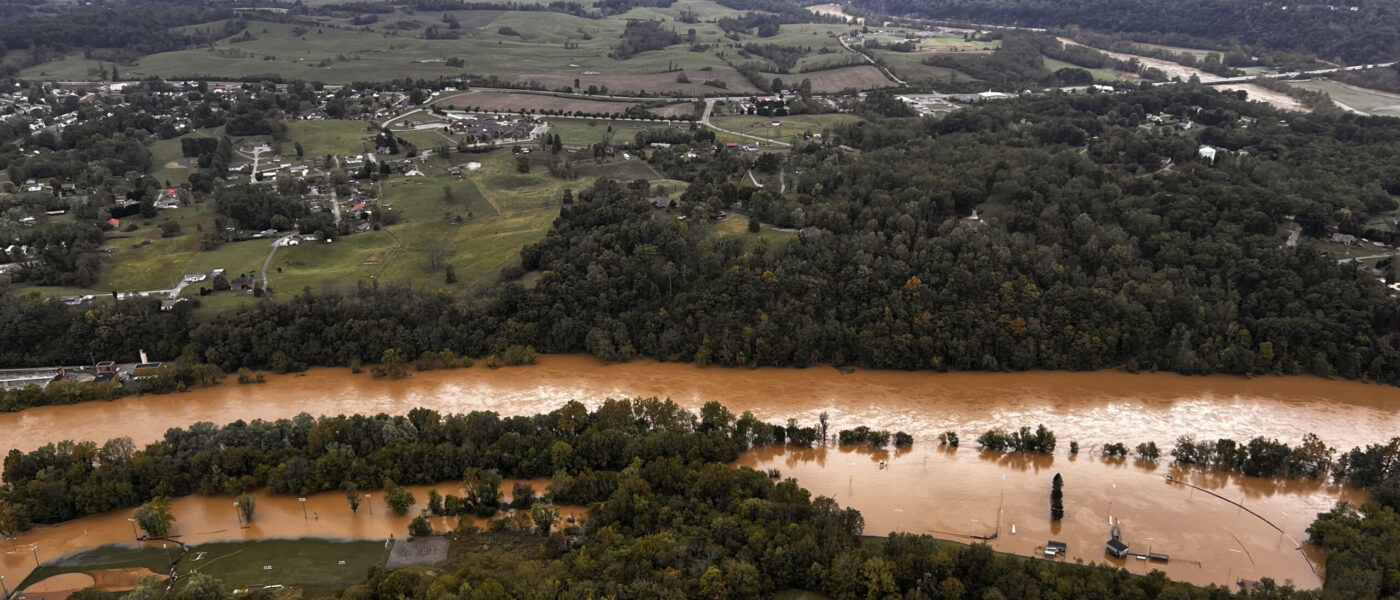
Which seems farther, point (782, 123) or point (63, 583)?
point (782, 123)

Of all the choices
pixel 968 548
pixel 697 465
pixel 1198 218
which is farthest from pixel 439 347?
pixel 1198 218

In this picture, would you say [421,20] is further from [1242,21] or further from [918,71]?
[1242,21]

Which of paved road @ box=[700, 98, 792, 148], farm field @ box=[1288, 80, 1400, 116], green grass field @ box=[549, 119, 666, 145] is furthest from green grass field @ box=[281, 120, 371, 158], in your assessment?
farm field @ box=[1288, 80, 1400, 116]

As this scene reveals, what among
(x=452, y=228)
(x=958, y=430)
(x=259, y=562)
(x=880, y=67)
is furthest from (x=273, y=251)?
(x=880, y=67)

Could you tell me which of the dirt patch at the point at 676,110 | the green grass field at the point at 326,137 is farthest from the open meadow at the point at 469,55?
the green grass field at the point at 326,137

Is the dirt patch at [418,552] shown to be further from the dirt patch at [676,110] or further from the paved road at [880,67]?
the paved road at [880,67]
